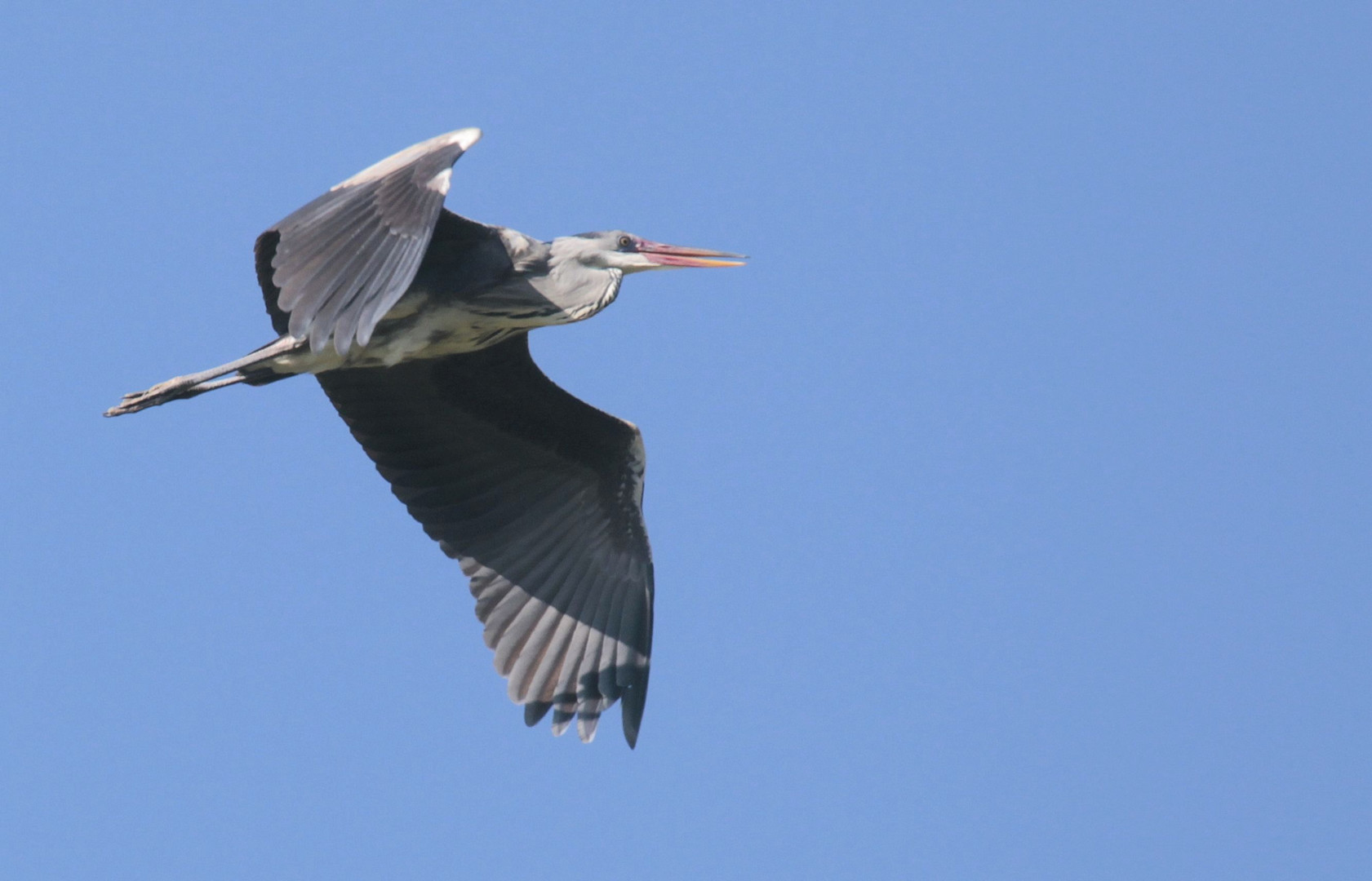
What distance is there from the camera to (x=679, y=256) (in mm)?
8352

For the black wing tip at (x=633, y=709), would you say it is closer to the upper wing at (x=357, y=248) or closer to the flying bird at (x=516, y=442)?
the flying bird at (x=516, y=442)

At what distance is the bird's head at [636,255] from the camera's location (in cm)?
805

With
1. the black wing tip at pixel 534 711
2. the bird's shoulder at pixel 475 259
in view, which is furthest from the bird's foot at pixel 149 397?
the black wing tip at pixel 534 711

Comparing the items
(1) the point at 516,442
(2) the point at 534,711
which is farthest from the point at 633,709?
(1) the point at 516,442

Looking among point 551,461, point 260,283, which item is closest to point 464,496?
point 551,461

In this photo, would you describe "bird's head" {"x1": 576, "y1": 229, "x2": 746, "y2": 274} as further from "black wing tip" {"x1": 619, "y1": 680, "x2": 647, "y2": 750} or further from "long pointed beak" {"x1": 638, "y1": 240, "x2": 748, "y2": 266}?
"black wing tip" {"x1": 619, "y1": 680, "x2": 647, "y2": 750}

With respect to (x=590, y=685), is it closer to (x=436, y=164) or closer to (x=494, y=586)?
(x=494, y=586)

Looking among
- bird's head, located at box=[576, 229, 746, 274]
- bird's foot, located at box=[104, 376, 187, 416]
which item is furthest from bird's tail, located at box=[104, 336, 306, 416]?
bird's head, located at box=[576, 229, 746, 274]

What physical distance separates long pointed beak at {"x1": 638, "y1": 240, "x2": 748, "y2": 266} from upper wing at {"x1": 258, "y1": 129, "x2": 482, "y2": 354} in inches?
53.9

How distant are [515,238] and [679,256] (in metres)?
0.82

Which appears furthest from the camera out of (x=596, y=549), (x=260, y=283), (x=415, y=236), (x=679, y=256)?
(x=596, y=549)

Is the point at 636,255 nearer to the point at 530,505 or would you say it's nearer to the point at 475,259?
the point at 475,259

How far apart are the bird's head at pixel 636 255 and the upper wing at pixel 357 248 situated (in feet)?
3.56

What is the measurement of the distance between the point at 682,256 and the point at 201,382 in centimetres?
228
